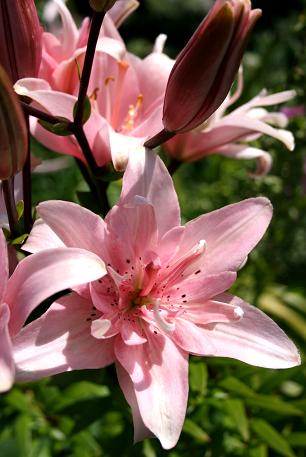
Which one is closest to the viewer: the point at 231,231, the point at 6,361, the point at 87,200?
the point at 6,361

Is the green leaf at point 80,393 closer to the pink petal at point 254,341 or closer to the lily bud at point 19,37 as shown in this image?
the pink petal at point 254,341

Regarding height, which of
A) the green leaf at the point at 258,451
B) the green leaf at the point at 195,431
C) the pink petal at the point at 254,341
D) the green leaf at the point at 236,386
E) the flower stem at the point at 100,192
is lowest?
the green leaf at the point at 258,451

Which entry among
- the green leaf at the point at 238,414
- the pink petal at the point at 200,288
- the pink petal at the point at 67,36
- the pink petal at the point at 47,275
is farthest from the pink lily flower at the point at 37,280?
the green leaf at the point at 238,414

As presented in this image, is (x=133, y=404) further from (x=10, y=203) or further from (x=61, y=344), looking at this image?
(x=10, y=203)

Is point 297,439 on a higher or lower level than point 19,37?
lower

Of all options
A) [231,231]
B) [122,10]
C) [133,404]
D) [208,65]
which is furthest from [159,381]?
[122,10]

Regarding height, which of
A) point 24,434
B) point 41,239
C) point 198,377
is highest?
point 41,239

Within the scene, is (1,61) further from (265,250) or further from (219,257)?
(265,250)
